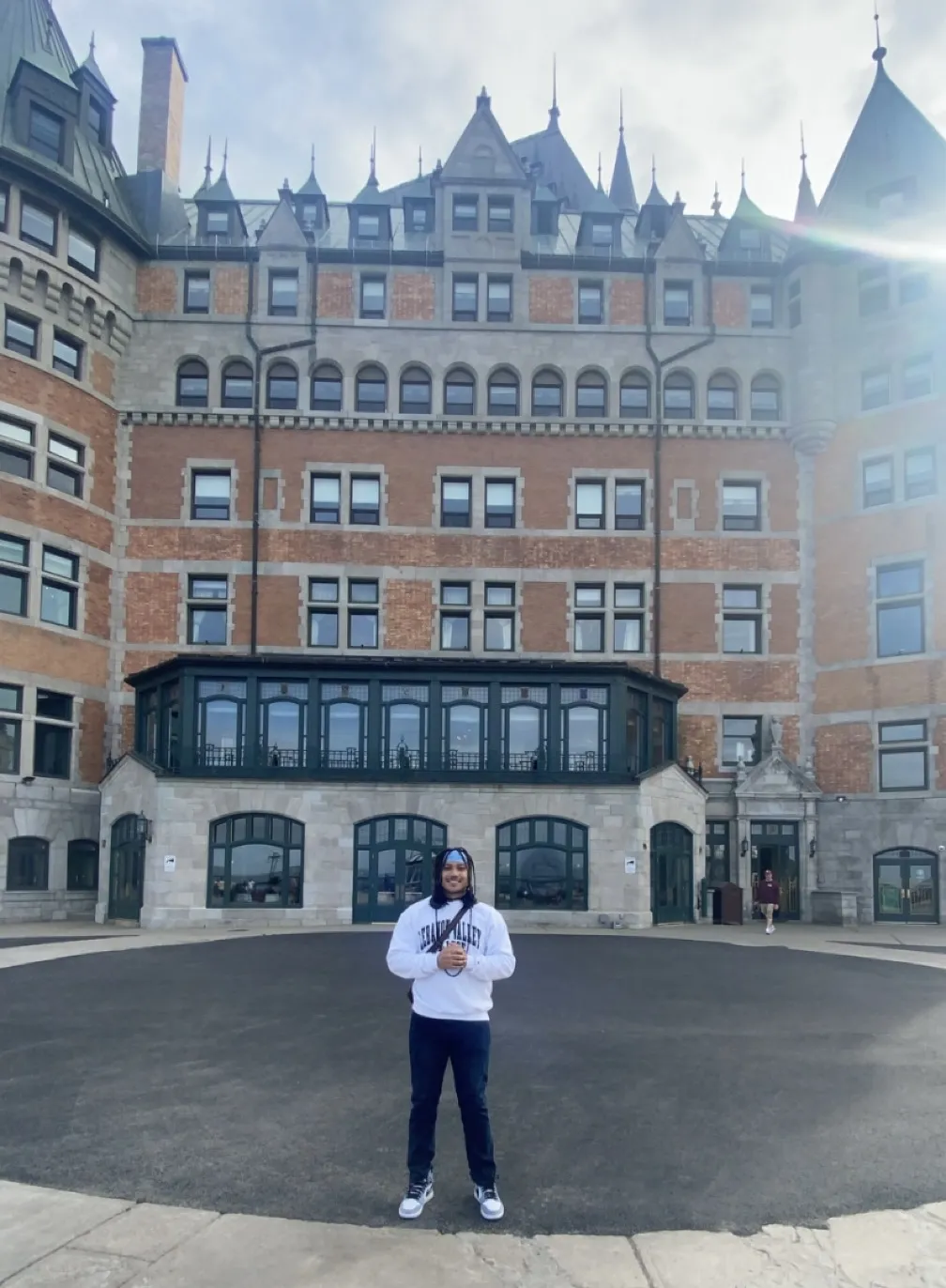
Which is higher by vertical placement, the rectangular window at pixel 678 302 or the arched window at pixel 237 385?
the rectangular window at pixel 678 302

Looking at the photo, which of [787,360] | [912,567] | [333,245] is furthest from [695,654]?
[333,245]

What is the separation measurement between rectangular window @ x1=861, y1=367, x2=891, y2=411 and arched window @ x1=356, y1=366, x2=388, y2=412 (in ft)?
48.2

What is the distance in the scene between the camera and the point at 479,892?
2775 centimetres

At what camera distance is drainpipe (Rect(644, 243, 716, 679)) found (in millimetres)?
34188

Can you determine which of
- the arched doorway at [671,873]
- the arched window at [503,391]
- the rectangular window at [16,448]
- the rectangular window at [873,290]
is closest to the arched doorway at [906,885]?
the arched doorway at [671,873]

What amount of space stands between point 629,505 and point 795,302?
8.43 m

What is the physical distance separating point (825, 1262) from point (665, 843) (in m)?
24.4

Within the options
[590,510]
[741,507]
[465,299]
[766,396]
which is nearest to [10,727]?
[590,510]

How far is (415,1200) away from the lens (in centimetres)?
601

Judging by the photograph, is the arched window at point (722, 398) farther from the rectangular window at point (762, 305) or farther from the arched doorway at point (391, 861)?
the arched doorway at point (391, 861)

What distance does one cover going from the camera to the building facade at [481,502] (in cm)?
2973

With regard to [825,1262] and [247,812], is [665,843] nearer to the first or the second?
[247,812]

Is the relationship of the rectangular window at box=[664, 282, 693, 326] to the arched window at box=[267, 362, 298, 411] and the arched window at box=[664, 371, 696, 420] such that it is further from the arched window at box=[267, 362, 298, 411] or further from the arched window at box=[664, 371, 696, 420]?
the arched window at box=[267, 362, 298, 411]

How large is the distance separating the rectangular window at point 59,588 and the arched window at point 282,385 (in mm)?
7905
